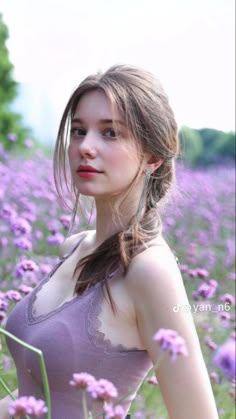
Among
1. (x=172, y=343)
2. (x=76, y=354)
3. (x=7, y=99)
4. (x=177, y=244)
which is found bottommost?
(x=7, y=99)

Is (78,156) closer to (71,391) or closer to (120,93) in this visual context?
(120,93)

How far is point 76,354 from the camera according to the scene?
4.09ft

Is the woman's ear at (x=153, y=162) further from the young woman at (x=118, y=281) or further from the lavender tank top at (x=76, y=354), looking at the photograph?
the lavender tank top at (x=76, y=354)

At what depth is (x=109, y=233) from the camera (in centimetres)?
141

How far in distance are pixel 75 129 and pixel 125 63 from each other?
0.52 ft

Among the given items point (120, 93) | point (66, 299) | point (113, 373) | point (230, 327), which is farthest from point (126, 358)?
point (230, 327)

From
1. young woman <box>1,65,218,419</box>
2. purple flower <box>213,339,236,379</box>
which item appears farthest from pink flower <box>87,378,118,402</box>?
young woman <box>1,65,218,419</box>

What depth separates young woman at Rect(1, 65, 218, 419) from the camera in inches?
47.0

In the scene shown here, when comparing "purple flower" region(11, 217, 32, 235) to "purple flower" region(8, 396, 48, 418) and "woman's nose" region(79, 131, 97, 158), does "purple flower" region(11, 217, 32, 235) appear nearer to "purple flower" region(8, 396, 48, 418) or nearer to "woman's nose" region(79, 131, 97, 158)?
"woman's nose" region(79, 131, 97, 158)

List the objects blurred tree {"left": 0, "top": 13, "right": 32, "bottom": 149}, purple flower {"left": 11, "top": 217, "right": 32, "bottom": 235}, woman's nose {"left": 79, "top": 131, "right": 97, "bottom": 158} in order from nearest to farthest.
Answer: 1. woman's nose {"left": 79, "top": 131, "right": 97, "bottom": 158}
2. purple flower {"left": 11, "top": 217, "right": 32, "bottom": 235}
3. blurred tree {"left": 0, "top": 13, "right": 32, "bottom": 149}

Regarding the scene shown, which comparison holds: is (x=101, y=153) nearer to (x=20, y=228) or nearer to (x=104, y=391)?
(x=104, y=391)

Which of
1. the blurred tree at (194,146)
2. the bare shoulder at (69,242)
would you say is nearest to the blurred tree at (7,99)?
the blurred tree at (194,146)

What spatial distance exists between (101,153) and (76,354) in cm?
32

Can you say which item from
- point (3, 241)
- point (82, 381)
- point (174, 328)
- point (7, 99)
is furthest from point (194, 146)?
point (82, 381)
